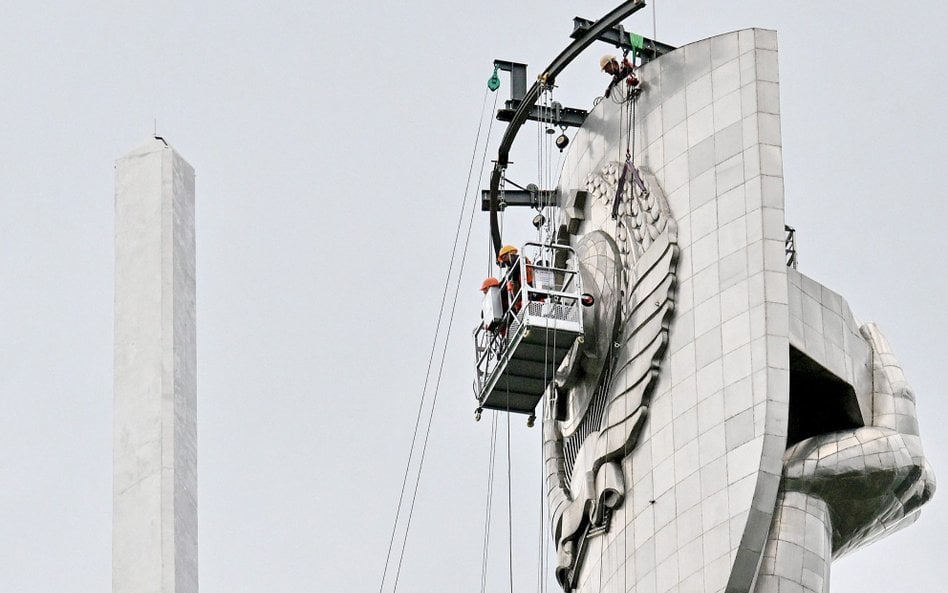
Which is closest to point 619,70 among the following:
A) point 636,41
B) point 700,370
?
point 636,41

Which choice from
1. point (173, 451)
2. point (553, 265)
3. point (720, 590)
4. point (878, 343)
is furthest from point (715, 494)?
point (173, 451)

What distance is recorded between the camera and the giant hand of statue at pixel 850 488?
121 ft

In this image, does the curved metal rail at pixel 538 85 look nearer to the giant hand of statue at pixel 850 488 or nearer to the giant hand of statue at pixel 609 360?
the giant hand of statue at pixel 609 360

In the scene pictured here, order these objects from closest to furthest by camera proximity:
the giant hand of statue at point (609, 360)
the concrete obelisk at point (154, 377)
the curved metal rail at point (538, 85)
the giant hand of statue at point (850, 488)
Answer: the concrete obelisk at point (154, 377), the giant hand of statue at point (850, 488), the giant hand of statue at point (609, 360), the curved metal rail at point (538, 85)

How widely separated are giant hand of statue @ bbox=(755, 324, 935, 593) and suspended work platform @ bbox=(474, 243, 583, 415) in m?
5.14

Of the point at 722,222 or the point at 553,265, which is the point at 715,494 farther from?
the point at 553,265

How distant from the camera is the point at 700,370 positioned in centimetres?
3825

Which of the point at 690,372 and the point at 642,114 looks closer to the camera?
the point at 690,372

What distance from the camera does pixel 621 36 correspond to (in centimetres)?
4400

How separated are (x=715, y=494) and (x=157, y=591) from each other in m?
13.6

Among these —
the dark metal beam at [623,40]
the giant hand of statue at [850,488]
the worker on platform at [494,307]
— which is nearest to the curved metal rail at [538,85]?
the dark metal beam at [623,40]

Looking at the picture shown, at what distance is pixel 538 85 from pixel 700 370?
901cm

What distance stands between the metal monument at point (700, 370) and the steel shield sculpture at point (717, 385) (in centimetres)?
4

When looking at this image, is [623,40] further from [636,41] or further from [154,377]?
[154,377]
